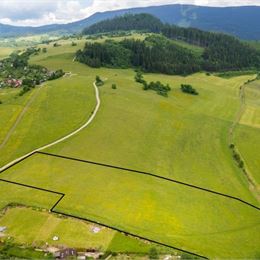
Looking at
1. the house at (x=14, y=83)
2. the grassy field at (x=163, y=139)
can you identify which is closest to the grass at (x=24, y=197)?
the grassy field at (x=163, y=139)

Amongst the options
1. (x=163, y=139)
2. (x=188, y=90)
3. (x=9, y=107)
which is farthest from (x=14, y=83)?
(x=163, y=139)

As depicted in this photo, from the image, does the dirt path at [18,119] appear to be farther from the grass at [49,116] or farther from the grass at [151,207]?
the grass at [151,207]

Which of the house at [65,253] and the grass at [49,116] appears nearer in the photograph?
the house at [65,253]

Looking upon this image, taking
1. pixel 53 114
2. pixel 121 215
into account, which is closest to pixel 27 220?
pixel 121 215

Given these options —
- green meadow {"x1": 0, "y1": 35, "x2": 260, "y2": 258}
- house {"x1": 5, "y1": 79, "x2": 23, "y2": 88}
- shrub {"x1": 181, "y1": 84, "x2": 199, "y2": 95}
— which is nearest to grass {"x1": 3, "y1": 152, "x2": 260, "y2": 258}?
green meadow {"x1": 0, "y1": 35, "x2": 260, "y2": 258}

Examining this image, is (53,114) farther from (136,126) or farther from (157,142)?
(157,142)

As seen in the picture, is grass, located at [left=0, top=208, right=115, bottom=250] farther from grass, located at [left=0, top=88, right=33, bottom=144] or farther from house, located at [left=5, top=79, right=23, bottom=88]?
house, located at [left=5, top=79, right=23, bottom=88]
